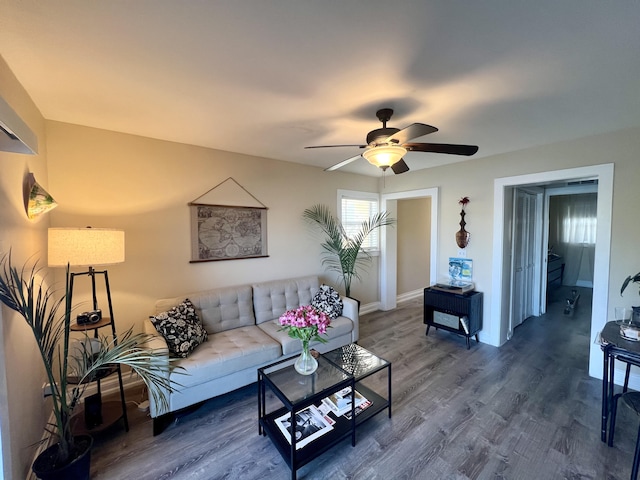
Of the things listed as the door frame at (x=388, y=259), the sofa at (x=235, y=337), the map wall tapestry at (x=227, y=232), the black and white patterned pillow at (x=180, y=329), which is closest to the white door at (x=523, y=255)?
the door frame at (x=388, y=259)

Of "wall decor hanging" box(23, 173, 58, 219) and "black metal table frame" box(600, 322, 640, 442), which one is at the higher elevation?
"wall decor hanging" box(23, 173, 58, 219)

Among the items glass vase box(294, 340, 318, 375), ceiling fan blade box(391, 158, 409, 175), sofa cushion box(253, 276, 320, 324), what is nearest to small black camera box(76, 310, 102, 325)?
sofa cushion box(253, 276, 320, 324)

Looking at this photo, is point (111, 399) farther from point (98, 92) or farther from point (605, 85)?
point (605, 85)

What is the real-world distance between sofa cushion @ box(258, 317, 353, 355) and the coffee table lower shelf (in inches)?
24.1

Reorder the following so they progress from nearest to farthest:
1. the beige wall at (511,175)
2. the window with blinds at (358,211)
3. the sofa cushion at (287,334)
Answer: the beige wall at (511,175)
the sofa cushion at (287,334)
the window with blinds at (358,211)

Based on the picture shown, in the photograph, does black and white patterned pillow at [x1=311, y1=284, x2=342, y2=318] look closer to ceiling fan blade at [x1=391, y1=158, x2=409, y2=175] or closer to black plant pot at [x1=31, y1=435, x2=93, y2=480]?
ceiling fan blade at [x1=391, y1=158, x2=409, y2=175]

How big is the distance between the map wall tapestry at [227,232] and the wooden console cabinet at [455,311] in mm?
2475

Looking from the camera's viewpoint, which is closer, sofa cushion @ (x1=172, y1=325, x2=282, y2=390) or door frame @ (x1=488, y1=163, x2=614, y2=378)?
sofa cushion @ (x1=172, y1=325, x2=282, y2=390)

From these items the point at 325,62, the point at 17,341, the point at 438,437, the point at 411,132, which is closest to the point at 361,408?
the point at 438,437

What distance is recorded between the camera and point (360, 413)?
6.81 feet

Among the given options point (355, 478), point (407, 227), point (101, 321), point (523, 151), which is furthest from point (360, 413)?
point (407, 227)

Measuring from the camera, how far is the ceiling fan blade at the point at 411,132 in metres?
1.64

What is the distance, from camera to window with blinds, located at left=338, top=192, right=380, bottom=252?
4.48 metres

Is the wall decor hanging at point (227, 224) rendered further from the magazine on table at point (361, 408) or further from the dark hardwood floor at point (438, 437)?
the magazine on table at point (361, 408)
